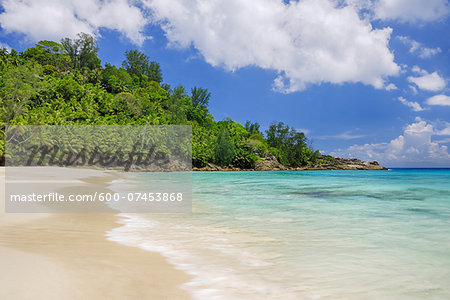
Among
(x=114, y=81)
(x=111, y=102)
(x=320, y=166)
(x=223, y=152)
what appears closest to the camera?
(x=111, y=102)

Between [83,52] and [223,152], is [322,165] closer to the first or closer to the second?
[223,152]

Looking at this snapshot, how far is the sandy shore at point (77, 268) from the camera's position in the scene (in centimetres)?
225

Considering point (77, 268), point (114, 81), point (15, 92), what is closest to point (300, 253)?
point (77, 268)

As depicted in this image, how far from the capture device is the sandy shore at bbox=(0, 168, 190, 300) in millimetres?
2252

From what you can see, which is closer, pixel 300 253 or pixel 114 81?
pixel 300 253

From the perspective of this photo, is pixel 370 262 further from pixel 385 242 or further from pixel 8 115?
pixel 8 115

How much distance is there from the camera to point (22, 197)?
8141 mm

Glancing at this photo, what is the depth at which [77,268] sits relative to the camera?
2.78 metres

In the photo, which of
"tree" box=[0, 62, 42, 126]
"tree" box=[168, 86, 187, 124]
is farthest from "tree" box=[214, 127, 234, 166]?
"tree" box=[0, 62, 42, 126]

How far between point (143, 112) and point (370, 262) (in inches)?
2297

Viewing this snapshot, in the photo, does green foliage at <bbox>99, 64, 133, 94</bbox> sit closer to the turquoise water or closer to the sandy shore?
the turquoise water

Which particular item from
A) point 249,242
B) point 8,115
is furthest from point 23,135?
point 249,242

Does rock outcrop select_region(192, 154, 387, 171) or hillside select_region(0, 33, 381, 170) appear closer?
hillside select_region(0, 33, 381, 170)

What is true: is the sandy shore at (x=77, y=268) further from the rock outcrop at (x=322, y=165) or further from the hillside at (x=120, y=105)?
the rock outcrop at (x=322, y=165)
